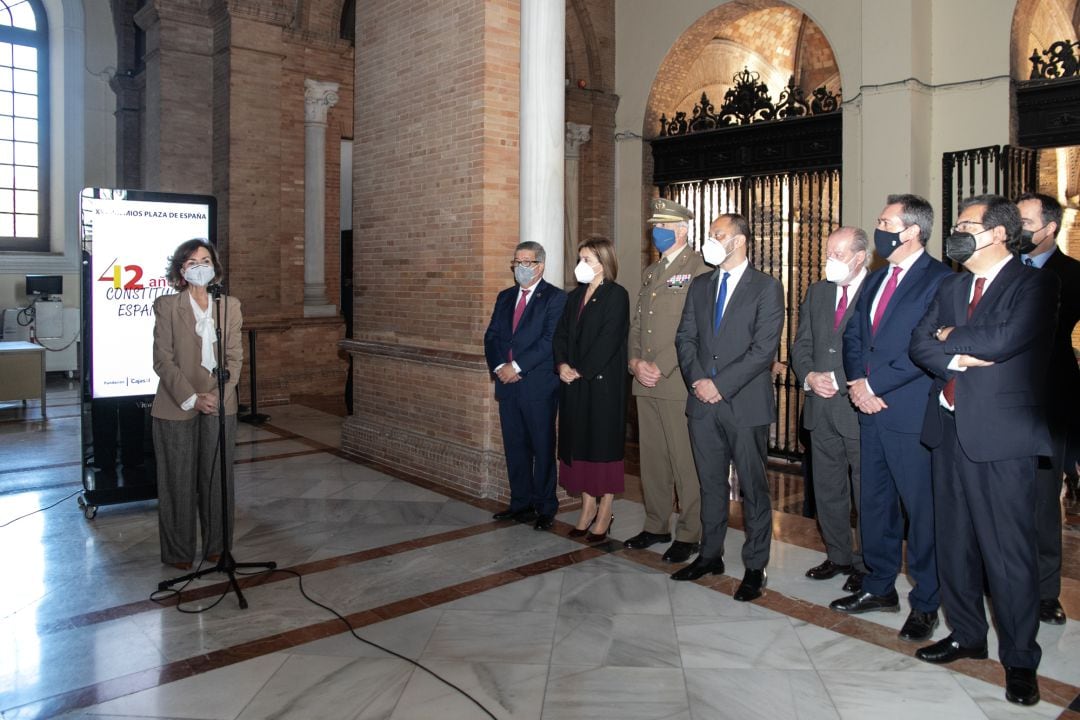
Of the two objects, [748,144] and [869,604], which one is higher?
[748,144]

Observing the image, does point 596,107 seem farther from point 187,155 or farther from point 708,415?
point 708,415

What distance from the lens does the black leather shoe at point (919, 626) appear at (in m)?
4.06

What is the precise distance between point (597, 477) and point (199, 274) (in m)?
2.66

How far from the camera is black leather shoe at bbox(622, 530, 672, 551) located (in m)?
5.46

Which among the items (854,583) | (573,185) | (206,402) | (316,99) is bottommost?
(854,583)

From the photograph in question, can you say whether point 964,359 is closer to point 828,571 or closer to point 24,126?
point 828,571

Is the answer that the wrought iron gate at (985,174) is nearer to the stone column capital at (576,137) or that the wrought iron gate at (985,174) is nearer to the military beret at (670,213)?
the military beret at (670,213)

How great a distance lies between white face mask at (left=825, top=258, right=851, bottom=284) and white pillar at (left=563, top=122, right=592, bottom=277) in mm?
9398

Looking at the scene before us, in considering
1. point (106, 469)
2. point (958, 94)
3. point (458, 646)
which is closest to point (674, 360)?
point (458, 646)

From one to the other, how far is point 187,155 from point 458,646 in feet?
33.6

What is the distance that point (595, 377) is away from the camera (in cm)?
545

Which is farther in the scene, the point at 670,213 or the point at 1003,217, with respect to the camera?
the point at 670,213

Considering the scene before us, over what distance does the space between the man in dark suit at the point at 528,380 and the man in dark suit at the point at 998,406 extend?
271 cm

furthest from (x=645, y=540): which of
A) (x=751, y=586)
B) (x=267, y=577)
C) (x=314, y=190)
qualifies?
(x=314, y=190)
